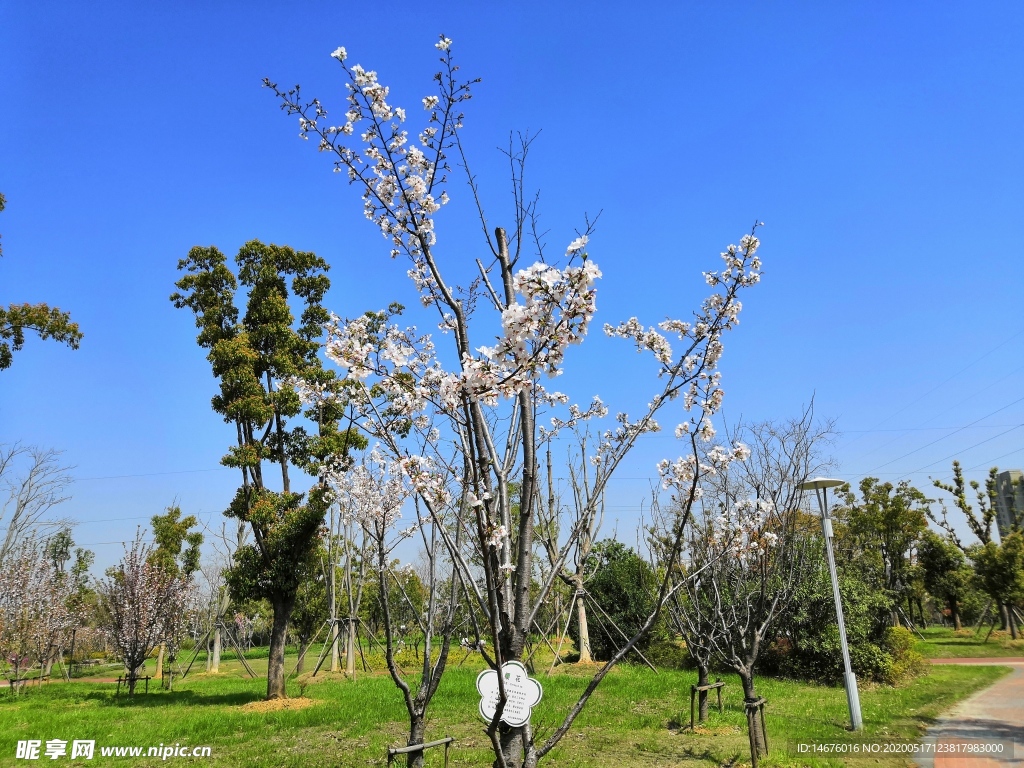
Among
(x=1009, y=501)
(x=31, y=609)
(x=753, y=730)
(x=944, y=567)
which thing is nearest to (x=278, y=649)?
(x=753, y=730)

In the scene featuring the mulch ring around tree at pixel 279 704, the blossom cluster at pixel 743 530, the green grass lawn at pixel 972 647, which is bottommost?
the green grass lawn at pixel 972 647

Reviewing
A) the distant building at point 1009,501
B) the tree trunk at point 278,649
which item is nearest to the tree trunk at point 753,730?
the tree trunk at point 278,649

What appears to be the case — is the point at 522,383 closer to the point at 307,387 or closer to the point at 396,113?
the point at 396,113

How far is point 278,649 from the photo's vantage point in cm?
1209

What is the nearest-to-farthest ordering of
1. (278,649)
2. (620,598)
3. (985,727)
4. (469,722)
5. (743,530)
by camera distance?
(743,530)
(985,727)
(469,722)
(278,649)
(620,598)

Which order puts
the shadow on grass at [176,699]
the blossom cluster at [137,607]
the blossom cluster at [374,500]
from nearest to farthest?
the blossom cluster at [374,500], the shadow on grass at [176,699], the blossom cluster at [137,607]

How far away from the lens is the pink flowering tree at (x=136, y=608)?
13344 mm

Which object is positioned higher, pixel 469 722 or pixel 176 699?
pixel 469 722

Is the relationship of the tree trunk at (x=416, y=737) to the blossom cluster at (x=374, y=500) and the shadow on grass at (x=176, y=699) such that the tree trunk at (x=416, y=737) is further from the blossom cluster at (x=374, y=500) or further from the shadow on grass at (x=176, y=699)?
the shadow on grass at (x=176, y=699)

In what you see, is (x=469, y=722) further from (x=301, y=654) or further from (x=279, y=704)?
(x=301, y=654)

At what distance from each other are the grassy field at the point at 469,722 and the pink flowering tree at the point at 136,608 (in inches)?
42.1

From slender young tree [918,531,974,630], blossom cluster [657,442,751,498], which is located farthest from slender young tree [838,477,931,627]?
blossom cluster [657,442,751,498]

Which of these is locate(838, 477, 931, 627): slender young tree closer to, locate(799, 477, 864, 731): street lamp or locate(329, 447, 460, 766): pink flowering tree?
locate(799, 477, 864, 731): street lamp

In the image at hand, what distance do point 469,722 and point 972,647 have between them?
18.6 m
